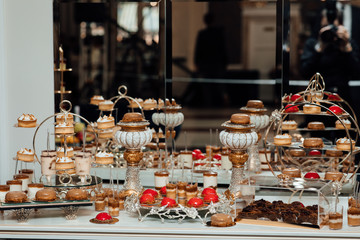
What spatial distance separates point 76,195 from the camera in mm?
3045

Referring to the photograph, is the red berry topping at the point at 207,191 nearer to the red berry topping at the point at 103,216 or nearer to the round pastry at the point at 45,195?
Result: the red berry topping at the point at 103,216

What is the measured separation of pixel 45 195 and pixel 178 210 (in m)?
0.65

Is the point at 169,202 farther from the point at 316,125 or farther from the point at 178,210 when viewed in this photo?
the point at 316,125

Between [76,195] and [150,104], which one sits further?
[150,104]

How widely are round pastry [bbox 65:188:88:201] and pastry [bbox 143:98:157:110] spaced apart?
1016 millimetres

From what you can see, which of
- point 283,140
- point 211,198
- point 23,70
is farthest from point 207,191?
point 23,70

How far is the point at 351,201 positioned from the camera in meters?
3.02

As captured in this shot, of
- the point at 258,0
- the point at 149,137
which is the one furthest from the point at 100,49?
the point at 149,137

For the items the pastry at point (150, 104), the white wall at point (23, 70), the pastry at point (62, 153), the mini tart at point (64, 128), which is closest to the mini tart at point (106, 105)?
the pastry at point (150, 104)

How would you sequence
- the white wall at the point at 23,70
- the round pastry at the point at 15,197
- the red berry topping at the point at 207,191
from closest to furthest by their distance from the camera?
the round pastry at the point at 15,197, the red berry topping at the point at 207,191, the white wall at the point at 23,70

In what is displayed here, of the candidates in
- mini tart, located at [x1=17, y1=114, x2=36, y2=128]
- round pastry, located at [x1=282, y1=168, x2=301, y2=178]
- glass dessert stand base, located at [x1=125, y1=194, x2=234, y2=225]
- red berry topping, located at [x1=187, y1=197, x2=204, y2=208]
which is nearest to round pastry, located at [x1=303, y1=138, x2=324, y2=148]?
round pastry, located at [x1=282, y1=168, x2=301, y2=178]

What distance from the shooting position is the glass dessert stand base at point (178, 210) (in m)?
2.98

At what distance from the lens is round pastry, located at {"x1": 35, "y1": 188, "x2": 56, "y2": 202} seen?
304 centimetres

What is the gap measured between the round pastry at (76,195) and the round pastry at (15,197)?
0.21m
